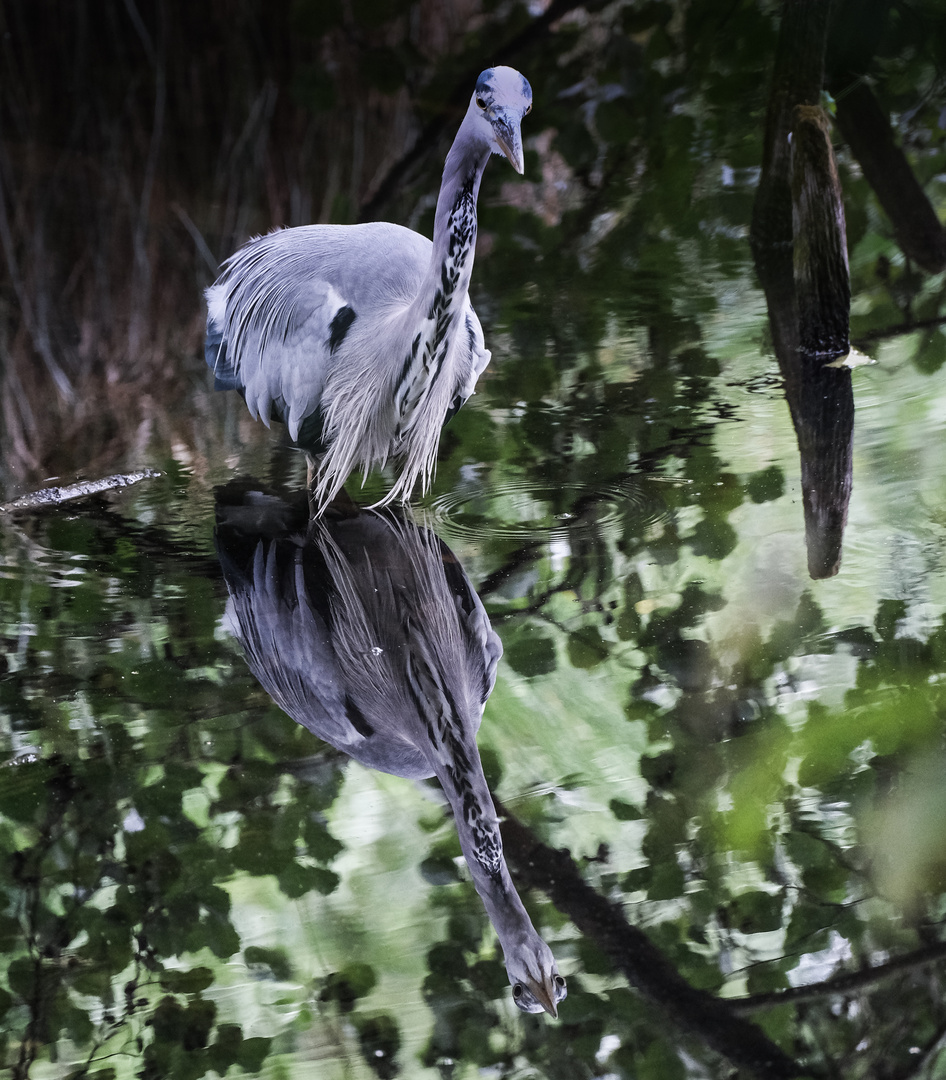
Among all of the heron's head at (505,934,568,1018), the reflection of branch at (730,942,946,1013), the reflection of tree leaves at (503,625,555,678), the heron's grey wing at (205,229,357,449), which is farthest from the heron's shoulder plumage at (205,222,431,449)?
the reflection of branch at (730,942,946,1013)

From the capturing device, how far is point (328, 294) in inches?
97.7

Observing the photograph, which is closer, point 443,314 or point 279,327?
point 443,314

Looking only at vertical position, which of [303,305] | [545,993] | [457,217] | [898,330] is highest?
[457,217]

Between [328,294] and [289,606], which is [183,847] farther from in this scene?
[328,294]

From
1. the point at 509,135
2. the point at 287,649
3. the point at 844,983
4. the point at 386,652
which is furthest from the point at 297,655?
the point at 844,983

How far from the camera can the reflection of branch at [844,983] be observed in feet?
4.44

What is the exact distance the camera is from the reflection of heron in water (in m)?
1.55

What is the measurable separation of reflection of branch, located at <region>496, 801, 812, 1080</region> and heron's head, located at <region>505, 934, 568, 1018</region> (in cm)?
7

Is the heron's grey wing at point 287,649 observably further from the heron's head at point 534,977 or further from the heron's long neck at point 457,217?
the heron's long neck at point 457,217

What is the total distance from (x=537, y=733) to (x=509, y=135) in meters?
0.99

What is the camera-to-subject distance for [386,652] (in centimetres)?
204

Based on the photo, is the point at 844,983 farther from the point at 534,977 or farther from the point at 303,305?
the point at 303,305

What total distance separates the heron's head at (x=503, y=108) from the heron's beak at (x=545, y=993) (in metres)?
1.25

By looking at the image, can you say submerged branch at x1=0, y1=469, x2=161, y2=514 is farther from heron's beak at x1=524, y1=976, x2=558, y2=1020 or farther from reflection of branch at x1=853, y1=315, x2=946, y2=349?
reflection of branch at x1=853, y1=315, x2=946, y2=349
